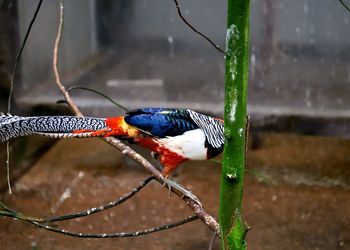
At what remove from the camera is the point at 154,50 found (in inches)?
136

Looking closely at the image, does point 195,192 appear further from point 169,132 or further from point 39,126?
point 39,126

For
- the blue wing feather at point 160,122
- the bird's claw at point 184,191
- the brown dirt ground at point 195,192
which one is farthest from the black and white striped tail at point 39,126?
the brown dirt ground at point 195,192

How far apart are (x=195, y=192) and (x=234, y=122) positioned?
2.02 meters

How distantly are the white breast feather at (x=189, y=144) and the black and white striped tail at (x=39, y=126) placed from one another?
240mm

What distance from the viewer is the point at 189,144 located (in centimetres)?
147

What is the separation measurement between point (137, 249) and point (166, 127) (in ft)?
3.83

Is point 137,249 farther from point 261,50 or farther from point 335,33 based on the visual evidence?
point 335,33

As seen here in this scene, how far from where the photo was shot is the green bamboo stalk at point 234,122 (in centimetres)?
109

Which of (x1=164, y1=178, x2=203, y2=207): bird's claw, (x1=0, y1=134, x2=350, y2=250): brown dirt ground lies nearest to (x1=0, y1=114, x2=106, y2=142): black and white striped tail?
(x1=164, y1=178, x2=203, y2=207): bird's claw

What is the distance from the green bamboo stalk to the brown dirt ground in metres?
1.33

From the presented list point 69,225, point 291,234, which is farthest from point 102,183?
point 291,234

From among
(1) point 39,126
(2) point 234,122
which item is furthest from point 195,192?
(2) point 234,122

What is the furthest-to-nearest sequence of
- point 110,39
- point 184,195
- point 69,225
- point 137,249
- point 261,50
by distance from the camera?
1. point 110,39
2. point 261,50
3. point 69,225
4. point 137,249
5. point 184,195

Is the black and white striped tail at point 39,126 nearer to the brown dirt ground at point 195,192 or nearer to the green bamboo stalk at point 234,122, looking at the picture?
the green bamboo stalk at point 234,122
